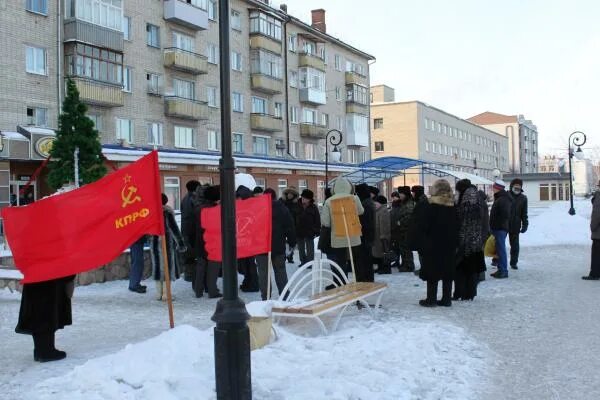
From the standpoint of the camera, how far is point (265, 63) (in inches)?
1667

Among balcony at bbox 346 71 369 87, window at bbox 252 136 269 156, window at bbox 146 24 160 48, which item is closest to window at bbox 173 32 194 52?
window at bbox 146 24 160 48

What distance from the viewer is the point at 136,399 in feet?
15.1

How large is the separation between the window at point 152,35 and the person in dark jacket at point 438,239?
91.2 ft

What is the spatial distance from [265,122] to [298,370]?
36.7 metres

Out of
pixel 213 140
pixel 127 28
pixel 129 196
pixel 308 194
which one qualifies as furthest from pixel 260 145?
pixel 129 196

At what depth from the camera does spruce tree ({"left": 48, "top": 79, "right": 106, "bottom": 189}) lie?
22.0 meters

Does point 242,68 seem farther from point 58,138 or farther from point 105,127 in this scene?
point 58,138

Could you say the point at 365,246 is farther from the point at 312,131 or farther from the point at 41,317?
the point at 312,131

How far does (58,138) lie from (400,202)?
568 inches

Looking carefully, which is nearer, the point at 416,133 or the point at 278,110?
the point at 278,110

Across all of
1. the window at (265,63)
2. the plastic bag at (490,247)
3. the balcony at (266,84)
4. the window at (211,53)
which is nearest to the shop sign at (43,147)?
the window at (211,53)

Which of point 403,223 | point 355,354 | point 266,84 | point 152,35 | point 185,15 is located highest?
point 185,15

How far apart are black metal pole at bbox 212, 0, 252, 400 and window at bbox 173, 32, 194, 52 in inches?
1234

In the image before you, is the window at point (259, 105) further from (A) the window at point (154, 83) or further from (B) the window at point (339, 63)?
(B) the window at point (339, 63)
